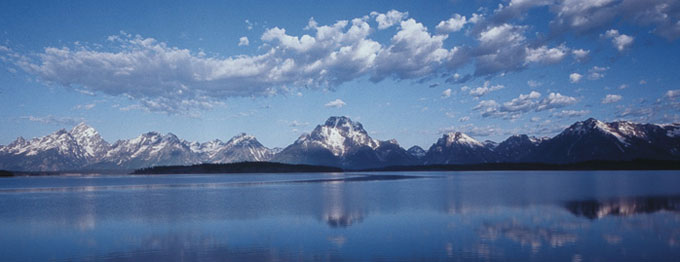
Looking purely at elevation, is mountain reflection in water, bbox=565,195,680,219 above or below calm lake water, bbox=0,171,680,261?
below

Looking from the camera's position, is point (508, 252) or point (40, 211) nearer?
point (508, 252)

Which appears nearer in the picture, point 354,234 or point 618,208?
point 354,234

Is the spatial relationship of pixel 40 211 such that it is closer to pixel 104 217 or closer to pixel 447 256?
pixel 104 217

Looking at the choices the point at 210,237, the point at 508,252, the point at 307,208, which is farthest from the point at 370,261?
the point at 307,208

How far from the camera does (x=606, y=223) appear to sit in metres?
36.8

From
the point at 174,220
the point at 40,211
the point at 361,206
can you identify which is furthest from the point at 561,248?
the point at 40,211

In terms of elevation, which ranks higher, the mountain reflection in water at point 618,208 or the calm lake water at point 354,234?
the calm lake water at point 354,234

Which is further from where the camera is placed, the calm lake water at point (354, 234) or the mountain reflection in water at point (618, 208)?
the mountain reflection in water at point (618, 208)

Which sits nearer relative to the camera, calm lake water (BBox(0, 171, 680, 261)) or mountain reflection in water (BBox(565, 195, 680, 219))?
calm lake water (BBox(0, 171, 680, 261))

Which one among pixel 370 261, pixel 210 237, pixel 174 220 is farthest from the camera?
pixel 174 220

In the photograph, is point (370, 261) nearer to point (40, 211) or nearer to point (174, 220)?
point (174, 220)

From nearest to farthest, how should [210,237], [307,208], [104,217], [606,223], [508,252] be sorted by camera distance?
[508,252]
[210,237]
[606,223]
[104,217]
[307,208]

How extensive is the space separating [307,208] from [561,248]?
1228 inches

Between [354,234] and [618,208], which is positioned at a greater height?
[354,234]
